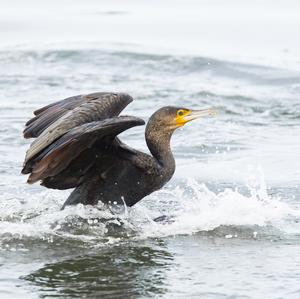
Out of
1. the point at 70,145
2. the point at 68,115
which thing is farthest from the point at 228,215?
the point at 70,145

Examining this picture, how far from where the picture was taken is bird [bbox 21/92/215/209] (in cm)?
968

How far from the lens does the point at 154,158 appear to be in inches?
401

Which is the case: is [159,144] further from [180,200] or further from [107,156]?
[180,200]

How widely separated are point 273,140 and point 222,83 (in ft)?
12.0

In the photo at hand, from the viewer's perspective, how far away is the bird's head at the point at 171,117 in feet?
33.6

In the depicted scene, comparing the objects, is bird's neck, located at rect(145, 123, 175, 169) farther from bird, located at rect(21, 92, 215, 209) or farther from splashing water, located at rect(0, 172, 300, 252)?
splashing water, located at rect(0, 172, 300, 252)

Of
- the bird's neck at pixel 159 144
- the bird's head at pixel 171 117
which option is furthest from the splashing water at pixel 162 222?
the bird's head at pixel 171 117

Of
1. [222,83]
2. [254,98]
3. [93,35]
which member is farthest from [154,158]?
[93,35]

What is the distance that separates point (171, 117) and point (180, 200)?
1.17 meters

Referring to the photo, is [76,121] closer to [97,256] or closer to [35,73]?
[97,256]

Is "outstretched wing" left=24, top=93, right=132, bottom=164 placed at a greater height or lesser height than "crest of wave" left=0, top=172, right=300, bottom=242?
greater

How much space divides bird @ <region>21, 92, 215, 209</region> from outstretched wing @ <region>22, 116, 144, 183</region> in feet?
0.67

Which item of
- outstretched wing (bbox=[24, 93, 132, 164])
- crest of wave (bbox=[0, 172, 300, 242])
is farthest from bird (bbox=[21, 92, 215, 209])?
crest of wave (bbox=[0, 172, 300, 242])

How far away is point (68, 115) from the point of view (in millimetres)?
9742
